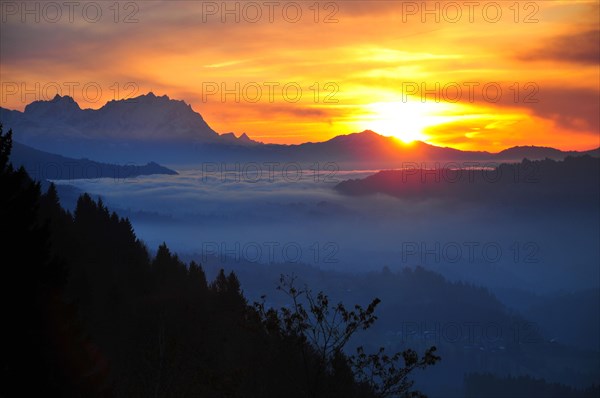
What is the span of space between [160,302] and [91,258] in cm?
999

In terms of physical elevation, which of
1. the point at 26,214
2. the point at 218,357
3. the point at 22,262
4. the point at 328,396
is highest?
the point at 26,214

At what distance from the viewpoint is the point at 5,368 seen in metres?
20.2

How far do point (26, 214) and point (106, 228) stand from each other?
51875 millimetres

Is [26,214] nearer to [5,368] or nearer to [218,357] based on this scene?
[5,368]

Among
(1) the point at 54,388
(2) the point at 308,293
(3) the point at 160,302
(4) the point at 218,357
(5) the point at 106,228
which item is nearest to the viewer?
(1) the point at 54,388

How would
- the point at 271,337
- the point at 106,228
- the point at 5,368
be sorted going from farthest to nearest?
the point at 106,228 < the point at 271,337 < the point at 5,368

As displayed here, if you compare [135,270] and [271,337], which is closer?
[271,337]

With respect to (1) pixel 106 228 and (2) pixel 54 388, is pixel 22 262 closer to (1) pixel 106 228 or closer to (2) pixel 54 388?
(2) pixel 54 388

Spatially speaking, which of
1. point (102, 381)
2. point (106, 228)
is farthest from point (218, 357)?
point (106, 228)

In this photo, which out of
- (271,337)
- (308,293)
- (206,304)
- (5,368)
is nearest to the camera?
(5,368)

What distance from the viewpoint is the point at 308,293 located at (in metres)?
24.3

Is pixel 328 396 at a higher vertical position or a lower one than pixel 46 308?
lower

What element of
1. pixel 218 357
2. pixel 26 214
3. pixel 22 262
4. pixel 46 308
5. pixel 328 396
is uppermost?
pixel 26 214

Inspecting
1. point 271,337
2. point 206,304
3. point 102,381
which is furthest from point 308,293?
point 206,304
